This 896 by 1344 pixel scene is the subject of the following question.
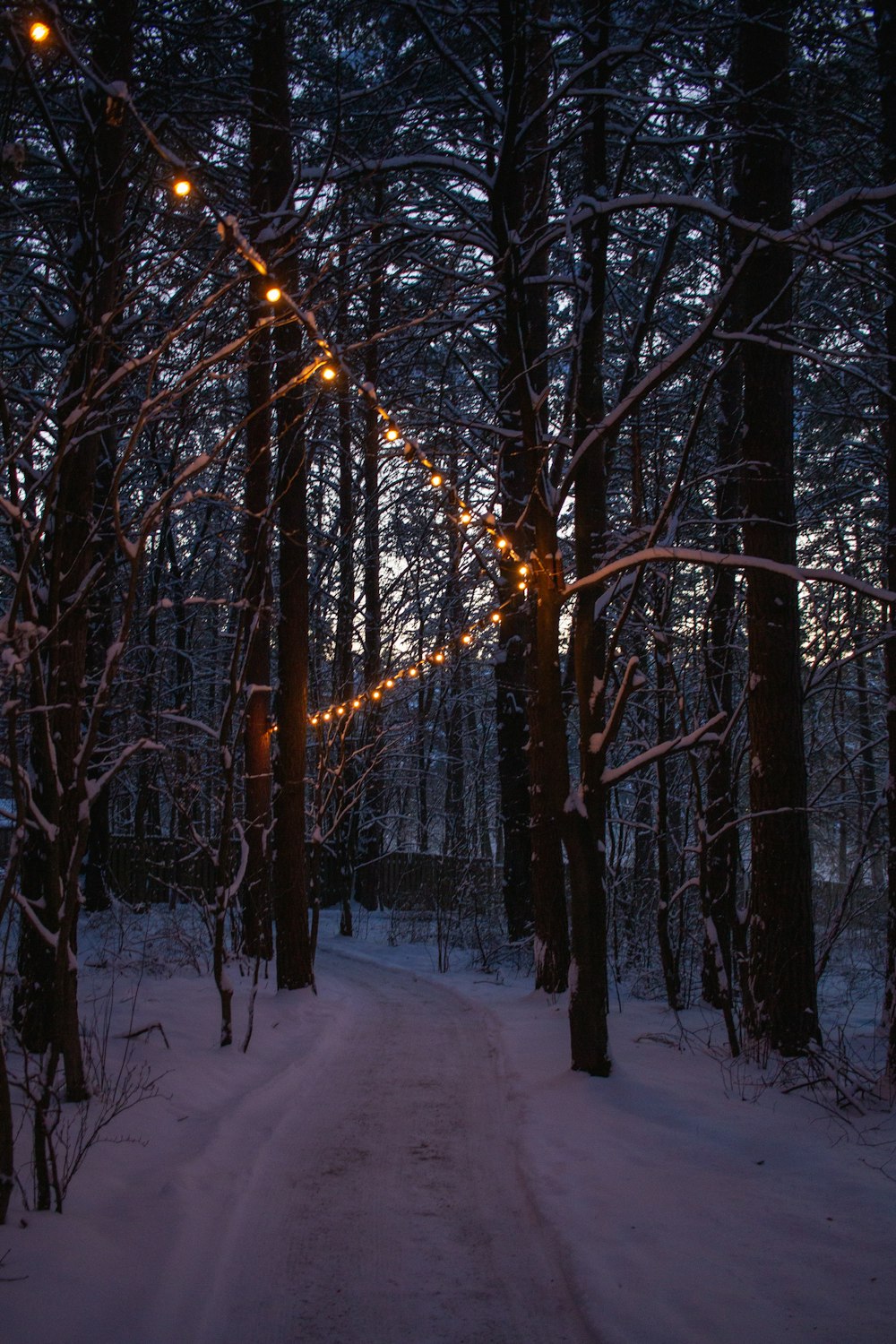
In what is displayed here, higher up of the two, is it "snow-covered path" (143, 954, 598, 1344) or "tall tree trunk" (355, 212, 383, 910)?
"tall tree trunk" (355, 212, 383, 910)

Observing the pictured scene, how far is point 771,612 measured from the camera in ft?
24.2

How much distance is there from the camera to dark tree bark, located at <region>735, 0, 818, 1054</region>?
6934 mm

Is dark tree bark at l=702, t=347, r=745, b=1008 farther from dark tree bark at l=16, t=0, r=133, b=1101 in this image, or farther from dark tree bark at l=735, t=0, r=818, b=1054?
dark tree bark at l=16, t=0, r=133, b=1101

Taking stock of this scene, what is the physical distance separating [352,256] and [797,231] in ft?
15.1

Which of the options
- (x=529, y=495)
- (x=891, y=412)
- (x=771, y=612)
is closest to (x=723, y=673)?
(x=771, y=612)

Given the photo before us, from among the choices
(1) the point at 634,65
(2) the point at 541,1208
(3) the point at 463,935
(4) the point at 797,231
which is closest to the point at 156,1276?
(2) the point at 541,1208

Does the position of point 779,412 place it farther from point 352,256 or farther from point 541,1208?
point 541,1208

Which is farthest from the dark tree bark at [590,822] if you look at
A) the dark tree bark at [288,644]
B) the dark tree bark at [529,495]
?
the dark tree bark at [288,644]

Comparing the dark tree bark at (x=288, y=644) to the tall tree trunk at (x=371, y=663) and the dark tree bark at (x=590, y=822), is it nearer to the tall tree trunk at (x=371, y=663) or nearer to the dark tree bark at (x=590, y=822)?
the dark tree bark at (x=590, y=822)

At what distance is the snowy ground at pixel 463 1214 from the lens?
324 centimetres

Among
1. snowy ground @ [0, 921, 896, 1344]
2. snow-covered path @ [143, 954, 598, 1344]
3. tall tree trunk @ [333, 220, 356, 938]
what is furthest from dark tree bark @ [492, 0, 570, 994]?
tall tree trunk @ [333, 220, 356, 938]

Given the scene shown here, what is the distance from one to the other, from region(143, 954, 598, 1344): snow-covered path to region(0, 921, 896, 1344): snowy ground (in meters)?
0.01

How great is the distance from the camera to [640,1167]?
4617mm

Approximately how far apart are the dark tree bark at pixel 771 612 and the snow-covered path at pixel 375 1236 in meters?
2.27
